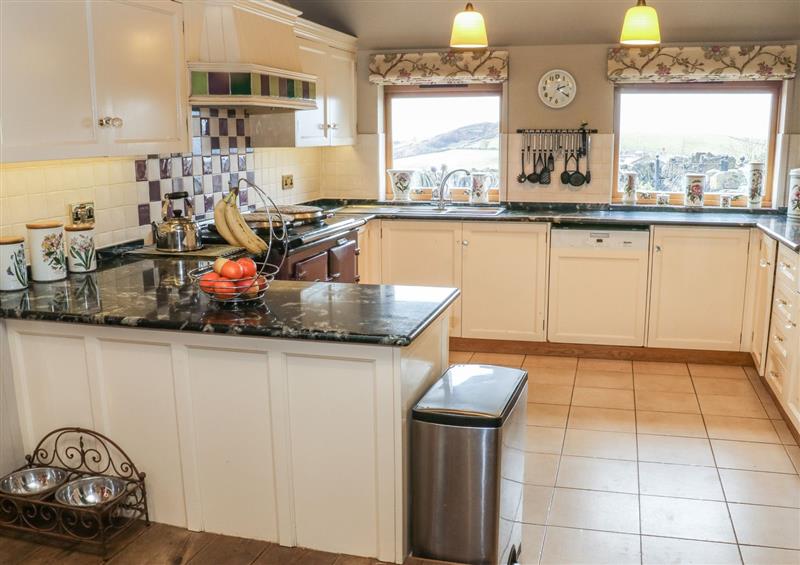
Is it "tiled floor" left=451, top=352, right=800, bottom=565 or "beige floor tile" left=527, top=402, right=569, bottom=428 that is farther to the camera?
"beige floor tile" left=527, top=402, right=569, bottom=428

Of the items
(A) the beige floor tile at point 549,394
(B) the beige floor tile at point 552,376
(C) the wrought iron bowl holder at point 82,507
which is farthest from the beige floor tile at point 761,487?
(C) the wrought iron bowl holder at point 82,507

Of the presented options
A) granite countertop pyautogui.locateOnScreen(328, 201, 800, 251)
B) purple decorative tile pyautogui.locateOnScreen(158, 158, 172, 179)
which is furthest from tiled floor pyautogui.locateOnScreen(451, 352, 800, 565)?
purple decorative tile pyautogui.locateOnScreen(158, 158, 172, 179)

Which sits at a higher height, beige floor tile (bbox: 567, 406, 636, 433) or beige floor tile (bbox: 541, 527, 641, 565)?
beige floor tile (bbox: 567, 406, 636, 433)

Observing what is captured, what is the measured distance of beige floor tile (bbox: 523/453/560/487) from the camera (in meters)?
3.46

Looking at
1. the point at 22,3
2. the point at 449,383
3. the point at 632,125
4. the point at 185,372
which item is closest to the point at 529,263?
the point at 632,125

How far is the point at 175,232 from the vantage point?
12.5 feet

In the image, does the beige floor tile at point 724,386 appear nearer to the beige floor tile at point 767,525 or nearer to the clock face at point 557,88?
the beige floor tile at point 767,525

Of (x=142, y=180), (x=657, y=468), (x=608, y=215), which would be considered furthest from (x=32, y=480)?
(x=608, y=215)

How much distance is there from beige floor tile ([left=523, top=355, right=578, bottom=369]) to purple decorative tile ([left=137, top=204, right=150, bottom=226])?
2449 millimetres

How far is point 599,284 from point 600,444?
155 centimetres

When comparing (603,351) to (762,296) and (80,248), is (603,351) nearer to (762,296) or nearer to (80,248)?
(762,296)

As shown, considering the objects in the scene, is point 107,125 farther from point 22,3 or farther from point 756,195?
point 756,195

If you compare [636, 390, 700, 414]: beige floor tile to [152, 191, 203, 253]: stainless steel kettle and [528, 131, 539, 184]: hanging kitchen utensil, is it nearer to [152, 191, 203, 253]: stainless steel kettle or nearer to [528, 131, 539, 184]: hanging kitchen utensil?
[528, 131, 539, 184]: hanging kitchen utensil

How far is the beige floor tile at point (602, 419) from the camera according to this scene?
406 cm
